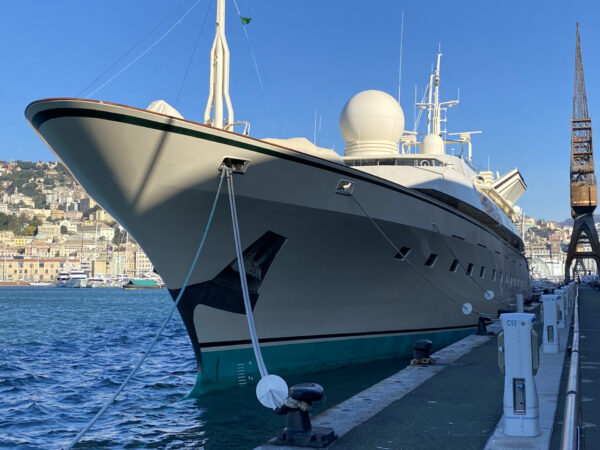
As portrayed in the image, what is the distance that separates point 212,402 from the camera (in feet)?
34.2

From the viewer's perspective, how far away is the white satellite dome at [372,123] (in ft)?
56.2

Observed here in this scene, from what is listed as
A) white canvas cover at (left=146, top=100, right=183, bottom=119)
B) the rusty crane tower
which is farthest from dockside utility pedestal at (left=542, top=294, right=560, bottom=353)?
the rusty crane tower

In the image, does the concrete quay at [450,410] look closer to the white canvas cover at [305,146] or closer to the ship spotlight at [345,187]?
the ship spotlight at [345,187]

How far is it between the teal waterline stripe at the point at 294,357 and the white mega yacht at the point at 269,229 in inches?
1.0

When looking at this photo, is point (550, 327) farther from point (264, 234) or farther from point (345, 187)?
point (264, 234)

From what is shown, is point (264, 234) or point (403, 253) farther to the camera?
point (403, 253)

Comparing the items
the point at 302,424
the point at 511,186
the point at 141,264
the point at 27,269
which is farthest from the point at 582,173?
the point at 27,269

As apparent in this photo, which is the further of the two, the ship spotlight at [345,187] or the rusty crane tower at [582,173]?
the rusty crane tower at [582,173]

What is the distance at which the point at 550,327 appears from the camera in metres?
10.6

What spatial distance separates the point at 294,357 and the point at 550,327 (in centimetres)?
487

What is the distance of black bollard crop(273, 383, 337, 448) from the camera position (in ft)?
16.6

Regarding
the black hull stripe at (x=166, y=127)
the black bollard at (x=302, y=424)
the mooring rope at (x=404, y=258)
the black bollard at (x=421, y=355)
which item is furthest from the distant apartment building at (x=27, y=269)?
the black bollard at (x=302, y=424)

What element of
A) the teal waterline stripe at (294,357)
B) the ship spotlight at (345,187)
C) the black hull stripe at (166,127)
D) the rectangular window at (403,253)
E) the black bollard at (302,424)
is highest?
the black hull stripe at (166,127)

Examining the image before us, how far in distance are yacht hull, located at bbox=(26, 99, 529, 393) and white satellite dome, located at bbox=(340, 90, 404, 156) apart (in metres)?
3.99
